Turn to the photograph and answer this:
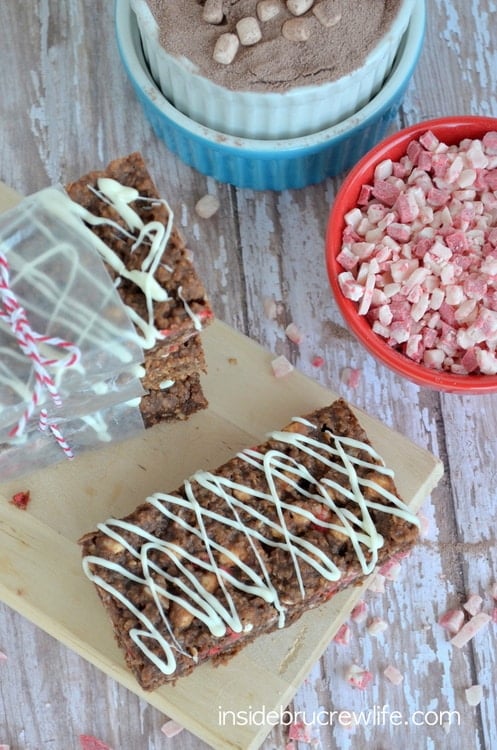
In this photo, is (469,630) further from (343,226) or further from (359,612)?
(343,226)

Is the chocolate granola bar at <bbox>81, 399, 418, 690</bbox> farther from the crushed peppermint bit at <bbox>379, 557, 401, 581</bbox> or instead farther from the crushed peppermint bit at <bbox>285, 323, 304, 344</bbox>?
the crushed peppermint bit at <bbox>285, 323, 304, 344</bbox>

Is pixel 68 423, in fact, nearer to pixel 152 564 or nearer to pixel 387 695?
pixel 152 564

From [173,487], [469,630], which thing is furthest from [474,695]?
[173,487]

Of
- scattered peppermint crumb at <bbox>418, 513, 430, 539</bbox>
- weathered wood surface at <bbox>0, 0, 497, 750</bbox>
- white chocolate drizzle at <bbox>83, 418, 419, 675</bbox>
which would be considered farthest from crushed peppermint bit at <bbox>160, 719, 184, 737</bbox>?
scattered peppermint crumb at <bbox>418, 513, 430, 539</bbox>

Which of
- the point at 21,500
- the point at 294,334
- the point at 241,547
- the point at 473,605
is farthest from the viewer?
the point at 294,334

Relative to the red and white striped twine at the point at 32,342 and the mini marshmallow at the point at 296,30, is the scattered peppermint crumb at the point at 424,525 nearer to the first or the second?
the red and white striped twine at the point at 32,342

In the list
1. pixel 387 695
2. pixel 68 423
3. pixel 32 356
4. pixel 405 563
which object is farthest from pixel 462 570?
pixel 32 356

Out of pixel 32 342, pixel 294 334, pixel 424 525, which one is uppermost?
pixel 32 342
